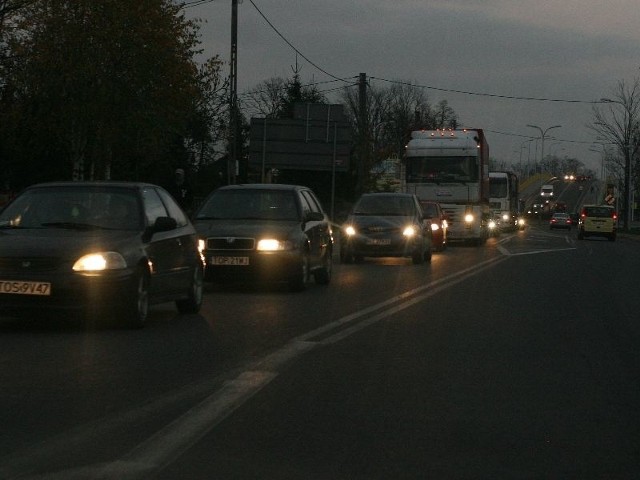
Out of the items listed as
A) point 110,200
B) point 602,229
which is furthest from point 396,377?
point 602,229

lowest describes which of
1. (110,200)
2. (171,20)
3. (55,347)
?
(55,347)

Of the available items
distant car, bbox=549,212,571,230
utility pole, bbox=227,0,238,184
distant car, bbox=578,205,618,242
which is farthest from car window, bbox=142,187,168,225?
distant car, bbox=549,212,571,230

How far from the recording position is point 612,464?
607 cm

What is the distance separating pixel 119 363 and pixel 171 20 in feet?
124

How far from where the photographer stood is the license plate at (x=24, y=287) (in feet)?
37.3

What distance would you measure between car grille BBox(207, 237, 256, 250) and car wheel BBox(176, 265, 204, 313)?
3003 mm

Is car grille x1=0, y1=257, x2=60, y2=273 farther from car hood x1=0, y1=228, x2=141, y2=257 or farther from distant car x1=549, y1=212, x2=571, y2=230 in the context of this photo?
distant car x1=549, y1=212, x2=571, y2=230

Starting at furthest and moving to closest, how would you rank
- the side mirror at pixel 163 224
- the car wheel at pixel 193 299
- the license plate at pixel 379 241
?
the license plate at pixel 379 241, the car wheel at pixel 193 299, the side mirror at pixel 163 224

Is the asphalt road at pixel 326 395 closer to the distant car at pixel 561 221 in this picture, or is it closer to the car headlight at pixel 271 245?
the car headlight at pixel 271 245

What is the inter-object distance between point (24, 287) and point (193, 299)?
2.75 m

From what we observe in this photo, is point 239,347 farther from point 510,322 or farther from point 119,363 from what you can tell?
point 510,322

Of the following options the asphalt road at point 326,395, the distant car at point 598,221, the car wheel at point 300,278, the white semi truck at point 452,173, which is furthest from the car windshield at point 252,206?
the distant car at point 598,221

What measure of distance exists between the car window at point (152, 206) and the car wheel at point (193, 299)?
859 mm

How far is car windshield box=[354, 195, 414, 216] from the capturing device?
1099 inches
